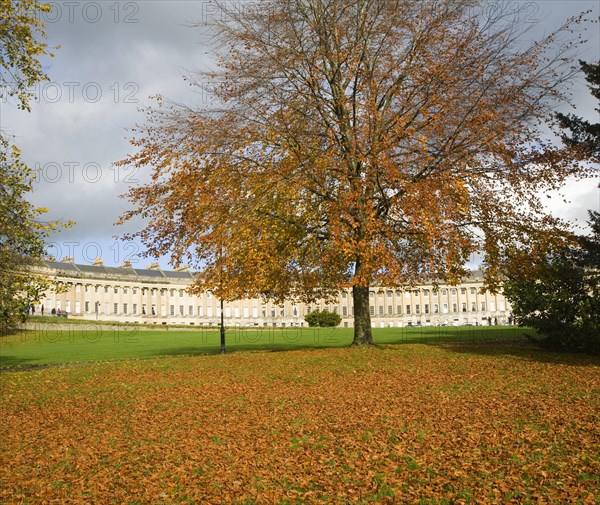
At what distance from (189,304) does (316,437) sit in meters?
110

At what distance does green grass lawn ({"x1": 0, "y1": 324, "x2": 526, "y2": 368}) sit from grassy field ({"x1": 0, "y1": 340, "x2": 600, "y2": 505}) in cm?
1197

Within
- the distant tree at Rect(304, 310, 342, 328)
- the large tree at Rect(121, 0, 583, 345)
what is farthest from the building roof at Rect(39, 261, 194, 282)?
the large tree at Rect(121, 0, 583, 345)

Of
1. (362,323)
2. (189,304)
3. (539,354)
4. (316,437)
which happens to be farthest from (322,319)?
(316,437)

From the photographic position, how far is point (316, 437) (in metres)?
8.88

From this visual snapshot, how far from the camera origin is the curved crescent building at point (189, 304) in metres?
101

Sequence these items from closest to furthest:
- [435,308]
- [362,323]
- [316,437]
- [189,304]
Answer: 1. [316,437]
2. [362,323]
3. [189,304]
4. [435,308]

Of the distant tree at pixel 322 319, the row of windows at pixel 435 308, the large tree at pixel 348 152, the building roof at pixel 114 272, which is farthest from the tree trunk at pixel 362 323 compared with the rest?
the row of windows at pixel 435 308

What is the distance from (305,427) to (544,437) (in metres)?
3.53

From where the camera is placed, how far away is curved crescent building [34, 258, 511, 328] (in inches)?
3991

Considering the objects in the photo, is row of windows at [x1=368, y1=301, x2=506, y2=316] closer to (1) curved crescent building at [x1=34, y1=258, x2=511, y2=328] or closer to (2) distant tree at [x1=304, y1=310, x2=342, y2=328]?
(1) curved crescent building at [x1=34, y1=258, x2=511, y2=328]

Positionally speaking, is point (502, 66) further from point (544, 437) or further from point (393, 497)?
point (393, 497)

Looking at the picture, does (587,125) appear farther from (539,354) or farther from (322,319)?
(322,319)

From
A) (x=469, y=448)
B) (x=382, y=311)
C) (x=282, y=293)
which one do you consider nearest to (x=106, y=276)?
(x=382, y=311)

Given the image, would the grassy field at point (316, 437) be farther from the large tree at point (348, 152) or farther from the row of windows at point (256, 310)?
the row of windows at point (256, 310)
